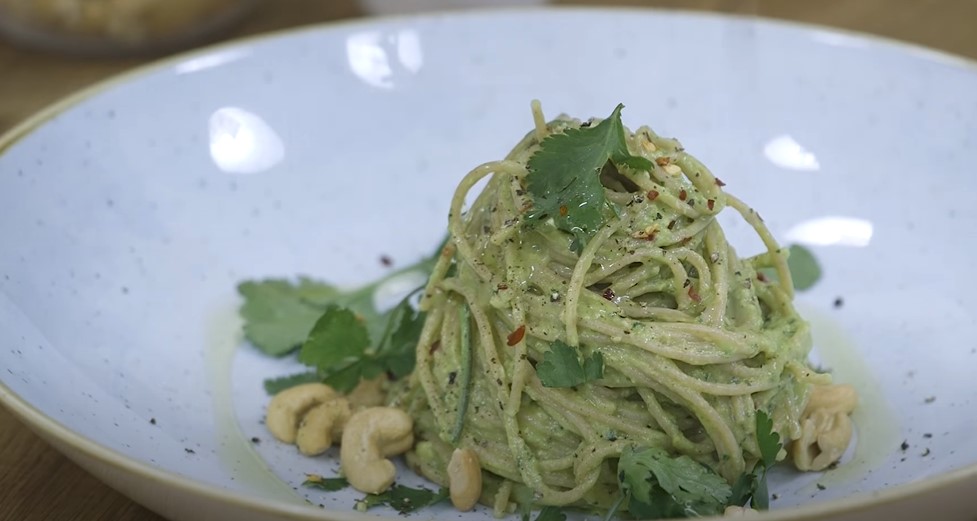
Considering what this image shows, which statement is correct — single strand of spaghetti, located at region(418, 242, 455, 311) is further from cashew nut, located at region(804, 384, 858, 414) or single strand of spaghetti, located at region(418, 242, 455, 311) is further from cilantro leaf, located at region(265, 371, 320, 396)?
cashew nut, located at region(804, 384, 858, 414)

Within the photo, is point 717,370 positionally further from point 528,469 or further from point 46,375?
point 46,375

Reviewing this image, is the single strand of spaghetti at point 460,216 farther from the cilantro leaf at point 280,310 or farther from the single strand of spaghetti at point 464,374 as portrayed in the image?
the cilantro leaf at point 280,310

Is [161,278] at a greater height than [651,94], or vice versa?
[651,94]

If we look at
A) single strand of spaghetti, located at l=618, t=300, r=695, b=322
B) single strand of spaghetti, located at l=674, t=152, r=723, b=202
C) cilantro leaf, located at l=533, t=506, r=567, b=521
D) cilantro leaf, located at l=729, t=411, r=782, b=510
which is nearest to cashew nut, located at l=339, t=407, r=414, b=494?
cilantro leaf, located at l=533, t=506, r=567, b=521

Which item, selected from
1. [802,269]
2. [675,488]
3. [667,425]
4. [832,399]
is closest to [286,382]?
[667,425]

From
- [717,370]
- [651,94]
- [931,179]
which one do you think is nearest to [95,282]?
[717,370]
